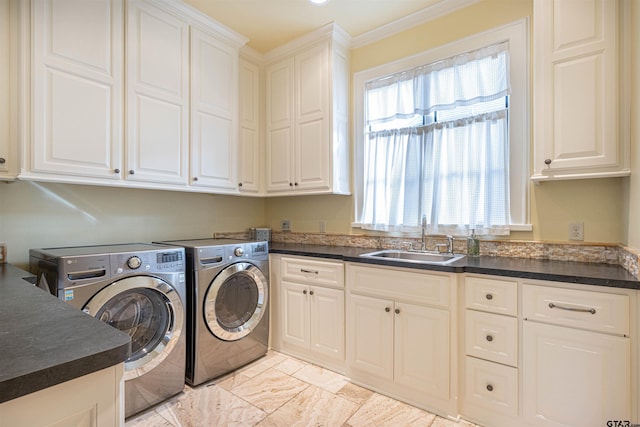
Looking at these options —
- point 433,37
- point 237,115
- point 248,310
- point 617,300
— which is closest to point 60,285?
point 248,310

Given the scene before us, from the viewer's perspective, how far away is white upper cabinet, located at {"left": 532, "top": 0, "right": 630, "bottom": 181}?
1647 mm

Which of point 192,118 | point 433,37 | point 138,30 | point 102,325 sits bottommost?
point 102,325

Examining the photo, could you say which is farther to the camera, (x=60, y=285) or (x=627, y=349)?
(x=60, y=285)

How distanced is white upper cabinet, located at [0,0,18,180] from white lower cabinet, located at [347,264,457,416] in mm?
2057

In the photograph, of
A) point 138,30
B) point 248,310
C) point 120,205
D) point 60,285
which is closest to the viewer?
point 60,285

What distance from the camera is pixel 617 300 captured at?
142 centimetres

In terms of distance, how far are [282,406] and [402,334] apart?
0.87 metres

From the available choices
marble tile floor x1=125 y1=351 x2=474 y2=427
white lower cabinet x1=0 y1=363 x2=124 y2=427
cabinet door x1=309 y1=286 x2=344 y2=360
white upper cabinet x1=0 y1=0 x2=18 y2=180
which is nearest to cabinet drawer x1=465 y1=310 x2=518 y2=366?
marble tile floor x1=125 y1=351 x2=474 y2=427

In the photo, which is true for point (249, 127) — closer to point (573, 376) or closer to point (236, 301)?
point (236, 301)

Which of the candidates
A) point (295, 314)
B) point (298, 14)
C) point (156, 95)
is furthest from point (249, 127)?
point (295, 314)

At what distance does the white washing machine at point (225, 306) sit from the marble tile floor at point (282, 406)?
0.15 metres

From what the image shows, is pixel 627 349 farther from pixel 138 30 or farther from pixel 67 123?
pixel 138 30

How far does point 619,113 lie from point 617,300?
0.96 metres

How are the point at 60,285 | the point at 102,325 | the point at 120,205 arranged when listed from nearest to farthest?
the point at 102,325 → the point at 60,285 → the point at 120,205
